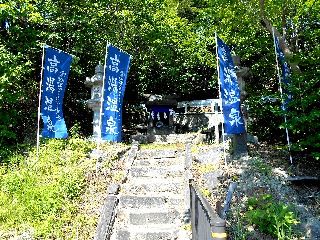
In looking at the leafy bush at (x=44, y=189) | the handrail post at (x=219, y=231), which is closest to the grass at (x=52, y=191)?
the leafy bush at (x=44, y=189)

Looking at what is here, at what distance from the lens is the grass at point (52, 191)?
756cm

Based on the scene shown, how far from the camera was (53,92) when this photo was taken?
11.4 m

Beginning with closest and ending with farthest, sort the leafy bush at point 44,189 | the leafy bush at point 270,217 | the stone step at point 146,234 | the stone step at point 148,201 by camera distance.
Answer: the leafy bush at point 270,217
the stone step at point 146,234
the leafy bush at point 44,189
the stone step at point 148,201

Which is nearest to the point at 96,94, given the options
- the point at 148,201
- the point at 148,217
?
the point at 148,201

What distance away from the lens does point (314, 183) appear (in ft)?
29.6

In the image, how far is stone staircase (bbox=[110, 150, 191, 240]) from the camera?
7348mm

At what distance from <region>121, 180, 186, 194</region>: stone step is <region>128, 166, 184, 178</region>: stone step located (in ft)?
0.89

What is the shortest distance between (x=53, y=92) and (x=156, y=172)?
175 inches

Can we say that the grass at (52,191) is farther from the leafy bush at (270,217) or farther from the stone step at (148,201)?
the leafy bush at (270,217)

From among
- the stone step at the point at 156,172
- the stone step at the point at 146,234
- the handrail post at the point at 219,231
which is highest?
the handrail post at the point at 219,231

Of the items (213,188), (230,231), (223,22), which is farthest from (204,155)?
(223,22)

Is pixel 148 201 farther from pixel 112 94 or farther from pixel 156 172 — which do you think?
pixel 112 94

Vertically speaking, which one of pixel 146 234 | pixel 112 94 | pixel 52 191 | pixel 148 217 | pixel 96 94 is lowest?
pixel 146 234

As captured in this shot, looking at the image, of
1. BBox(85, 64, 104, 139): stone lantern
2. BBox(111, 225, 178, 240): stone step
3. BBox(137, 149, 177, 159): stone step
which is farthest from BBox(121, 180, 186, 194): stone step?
BBox(85, 64, 104, 139): stone lantern
